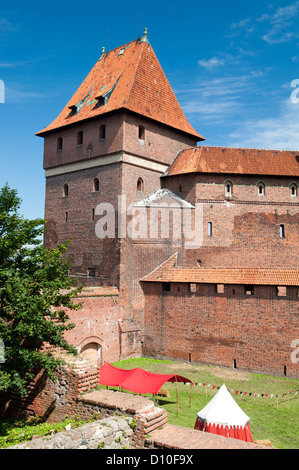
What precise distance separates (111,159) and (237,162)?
7303 millimetres

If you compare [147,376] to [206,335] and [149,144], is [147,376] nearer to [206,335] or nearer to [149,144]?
[206,335]

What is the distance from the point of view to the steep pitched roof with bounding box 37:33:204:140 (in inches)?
888

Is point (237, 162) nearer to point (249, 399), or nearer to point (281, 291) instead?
point (281, 291)

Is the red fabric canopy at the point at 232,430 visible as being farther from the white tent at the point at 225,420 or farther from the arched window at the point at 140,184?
the arched window at the point at 140,184

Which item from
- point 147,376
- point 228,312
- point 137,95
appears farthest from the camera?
point 137,95

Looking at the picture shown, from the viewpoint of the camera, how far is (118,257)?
20484 millimetres

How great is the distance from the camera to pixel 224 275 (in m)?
18.5

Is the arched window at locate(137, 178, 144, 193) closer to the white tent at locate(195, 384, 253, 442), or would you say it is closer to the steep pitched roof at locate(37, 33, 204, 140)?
the steep pitched roof at locate(37, 33, 204, 140)

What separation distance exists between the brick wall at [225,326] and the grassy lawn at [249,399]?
1.96ft

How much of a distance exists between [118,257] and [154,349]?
5.13 m

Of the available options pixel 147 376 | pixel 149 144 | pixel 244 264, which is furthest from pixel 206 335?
pixel 149 144

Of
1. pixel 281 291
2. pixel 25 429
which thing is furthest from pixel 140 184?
pixel 25 429

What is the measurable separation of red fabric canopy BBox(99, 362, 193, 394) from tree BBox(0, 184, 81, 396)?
2585mm

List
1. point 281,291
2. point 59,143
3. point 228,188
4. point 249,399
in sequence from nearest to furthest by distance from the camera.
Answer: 1. point 249,399
2. point 281,291
3. point 228,188
4. point 59,143
